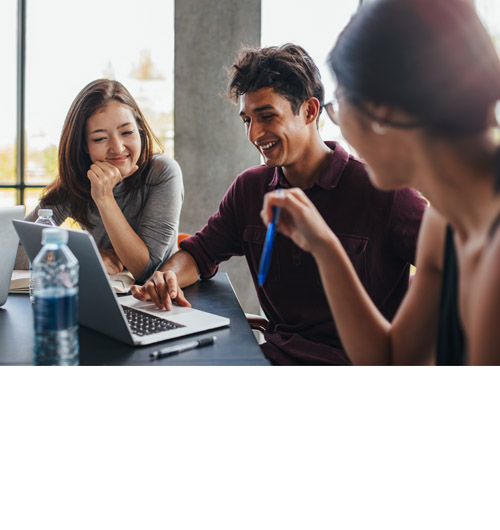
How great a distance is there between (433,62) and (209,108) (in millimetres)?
2454

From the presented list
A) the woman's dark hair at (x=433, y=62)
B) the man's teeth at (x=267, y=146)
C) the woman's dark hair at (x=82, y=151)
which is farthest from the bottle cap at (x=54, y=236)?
the woman's dark hair at (x=82, y=151)

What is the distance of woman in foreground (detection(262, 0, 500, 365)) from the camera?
28.5 inches

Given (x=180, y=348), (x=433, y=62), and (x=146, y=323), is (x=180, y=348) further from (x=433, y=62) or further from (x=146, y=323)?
(x=433, y=62)

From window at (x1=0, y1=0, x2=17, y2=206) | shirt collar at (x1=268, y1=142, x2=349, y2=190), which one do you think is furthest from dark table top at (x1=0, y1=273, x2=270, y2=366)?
window at (x1=0, y1=0, x2=17, y2=206)

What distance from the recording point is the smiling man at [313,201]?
3.99ft

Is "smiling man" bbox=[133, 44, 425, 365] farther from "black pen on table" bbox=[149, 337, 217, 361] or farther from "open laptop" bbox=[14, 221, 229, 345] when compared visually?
"black pen on table" bbox=[149, 337, 217, 361]

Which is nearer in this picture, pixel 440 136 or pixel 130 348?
pixel 440 136

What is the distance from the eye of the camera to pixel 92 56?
10.4 ft

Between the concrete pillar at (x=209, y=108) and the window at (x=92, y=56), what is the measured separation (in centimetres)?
14

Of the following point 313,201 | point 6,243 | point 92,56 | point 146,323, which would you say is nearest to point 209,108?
point 92,56

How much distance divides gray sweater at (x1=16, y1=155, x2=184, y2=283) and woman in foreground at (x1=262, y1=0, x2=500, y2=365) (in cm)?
98
